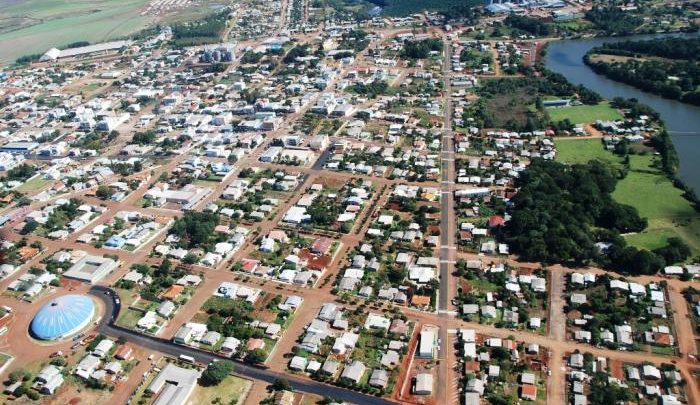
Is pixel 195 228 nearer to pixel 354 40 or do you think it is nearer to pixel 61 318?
pixel 61 318

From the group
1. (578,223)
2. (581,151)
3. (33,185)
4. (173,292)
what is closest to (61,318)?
(173,292)

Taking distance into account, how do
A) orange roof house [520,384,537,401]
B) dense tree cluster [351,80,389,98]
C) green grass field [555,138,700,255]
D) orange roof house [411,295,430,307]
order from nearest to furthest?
1. orange roof house [520,384,537,401]
2. orange roof house [411,295,430,307]
3. green grass field [555,138,700,255]
4. dense tree cluster [351,80,389,98]

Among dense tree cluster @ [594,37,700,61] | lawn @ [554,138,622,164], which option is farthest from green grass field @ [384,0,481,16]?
lawn @ [554,138,622,164]

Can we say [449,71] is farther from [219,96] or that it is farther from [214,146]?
[214,146]

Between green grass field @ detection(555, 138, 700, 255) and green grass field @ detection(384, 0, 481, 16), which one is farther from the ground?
green grass field @ detection(384, 0, 481, 16)

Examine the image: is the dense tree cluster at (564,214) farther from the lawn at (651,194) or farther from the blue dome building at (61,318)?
the blue dome building at (61,318)

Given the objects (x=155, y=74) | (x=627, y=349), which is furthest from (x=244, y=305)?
(x=155, y=74)

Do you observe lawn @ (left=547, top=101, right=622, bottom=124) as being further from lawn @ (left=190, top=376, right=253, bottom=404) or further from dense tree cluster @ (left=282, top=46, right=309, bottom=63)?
lawn @ (left=190, top=376, right=253, bottom=404)
